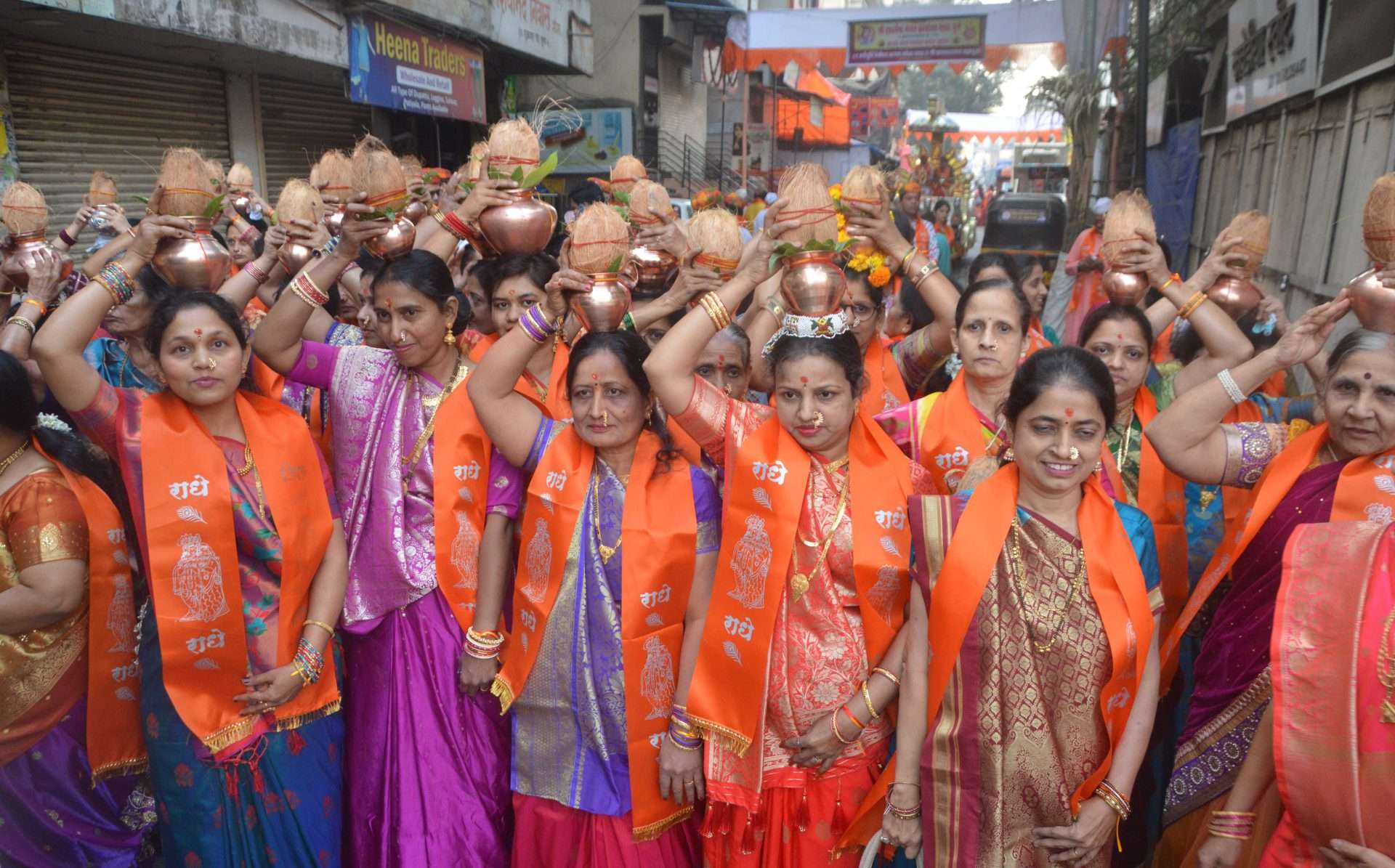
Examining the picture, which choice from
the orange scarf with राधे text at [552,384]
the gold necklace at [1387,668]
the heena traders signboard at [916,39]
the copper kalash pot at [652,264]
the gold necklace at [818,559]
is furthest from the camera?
the heena traders signboard at [916,39]

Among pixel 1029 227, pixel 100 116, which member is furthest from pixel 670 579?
pixel 1029 227

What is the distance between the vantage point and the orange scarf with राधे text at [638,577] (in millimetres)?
2617

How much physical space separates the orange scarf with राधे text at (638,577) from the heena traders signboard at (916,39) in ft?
46.2

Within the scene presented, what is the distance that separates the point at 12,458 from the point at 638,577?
1.76 metres

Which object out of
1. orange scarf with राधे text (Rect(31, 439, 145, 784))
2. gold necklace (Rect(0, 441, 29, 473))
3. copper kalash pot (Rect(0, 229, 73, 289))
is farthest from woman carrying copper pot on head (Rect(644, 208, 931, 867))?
copper kalash pot (Rect(0, 229, 73, 289))

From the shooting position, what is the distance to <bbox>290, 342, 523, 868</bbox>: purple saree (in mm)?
2879

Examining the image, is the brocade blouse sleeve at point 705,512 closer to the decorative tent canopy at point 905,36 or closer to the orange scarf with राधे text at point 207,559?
the orange scarf with राधे text at point 207,559

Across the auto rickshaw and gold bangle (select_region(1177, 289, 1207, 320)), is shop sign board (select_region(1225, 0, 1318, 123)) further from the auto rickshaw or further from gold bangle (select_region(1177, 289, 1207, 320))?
gold bangle (select_region(1177, 289, 1207, 320))

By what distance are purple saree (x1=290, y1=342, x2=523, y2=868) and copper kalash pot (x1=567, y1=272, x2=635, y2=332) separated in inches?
23.3

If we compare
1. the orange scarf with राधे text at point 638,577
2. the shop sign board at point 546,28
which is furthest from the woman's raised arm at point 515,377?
the shop sign board at point 546,28

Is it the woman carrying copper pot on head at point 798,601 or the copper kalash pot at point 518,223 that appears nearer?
the woman carrying copper pot on head at point 798,601

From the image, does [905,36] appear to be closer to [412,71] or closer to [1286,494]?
[412,71]

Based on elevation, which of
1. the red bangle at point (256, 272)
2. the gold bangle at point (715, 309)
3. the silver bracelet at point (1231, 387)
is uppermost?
the red bangle at point (256, 272)

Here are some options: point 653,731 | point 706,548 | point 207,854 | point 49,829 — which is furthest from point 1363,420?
point 49,829
